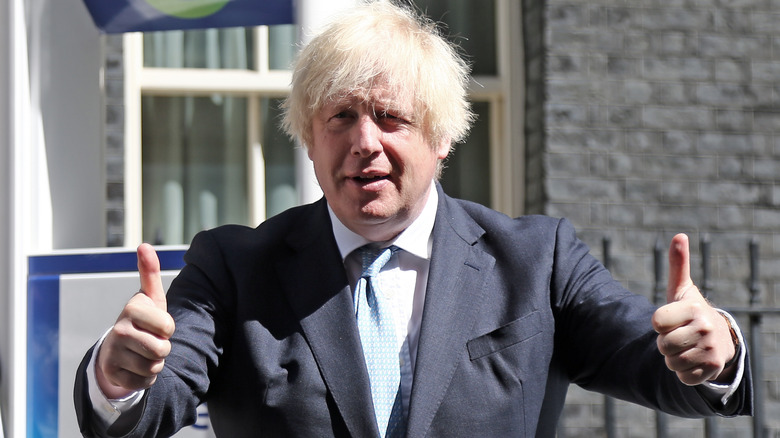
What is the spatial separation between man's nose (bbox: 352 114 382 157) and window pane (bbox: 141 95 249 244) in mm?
3143

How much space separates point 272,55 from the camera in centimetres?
538

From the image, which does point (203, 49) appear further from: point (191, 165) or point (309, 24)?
point (309, 24)

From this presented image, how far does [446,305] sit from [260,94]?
10.8 feet

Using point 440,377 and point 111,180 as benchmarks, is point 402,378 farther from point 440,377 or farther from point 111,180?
point 111,180

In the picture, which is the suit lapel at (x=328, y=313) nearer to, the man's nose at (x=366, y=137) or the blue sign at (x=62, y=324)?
the man's nose at (x=366, y=137)

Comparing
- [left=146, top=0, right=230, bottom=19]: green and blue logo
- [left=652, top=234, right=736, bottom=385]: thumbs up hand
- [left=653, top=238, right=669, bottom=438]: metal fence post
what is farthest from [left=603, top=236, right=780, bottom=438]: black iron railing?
[left=652, top=234, right=736, bottom=385]: thumbs up hand

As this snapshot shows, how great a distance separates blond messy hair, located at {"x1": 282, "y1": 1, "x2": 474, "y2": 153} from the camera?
229 centimetres

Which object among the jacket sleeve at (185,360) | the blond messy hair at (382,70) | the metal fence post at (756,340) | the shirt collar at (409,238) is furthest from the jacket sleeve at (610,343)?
the metal fence post at (756,340)

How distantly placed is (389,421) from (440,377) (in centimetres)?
14

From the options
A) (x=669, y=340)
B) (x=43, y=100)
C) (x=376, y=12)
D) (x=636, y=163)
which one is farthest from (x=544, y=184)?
(x=669, y=340)

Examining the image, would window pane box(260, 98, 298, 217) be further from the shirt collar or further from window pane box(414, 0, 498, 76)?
the shirt collar

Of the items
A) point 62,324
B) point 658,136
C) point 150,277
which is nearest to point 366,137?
point 150,277

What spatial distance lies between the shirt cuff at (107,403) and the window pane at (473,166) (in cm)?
364

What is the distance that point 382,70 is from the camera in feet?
7.54
